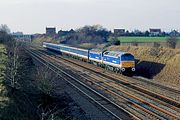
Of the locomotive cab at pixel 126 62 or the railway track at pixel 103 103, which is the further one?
the locomotive cab at pixel 126 62

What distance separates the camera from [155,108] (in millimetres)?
26750

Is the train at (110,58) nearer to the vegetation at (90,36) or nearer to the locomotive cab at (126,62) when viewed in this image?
the locomotive cab at (126,62)

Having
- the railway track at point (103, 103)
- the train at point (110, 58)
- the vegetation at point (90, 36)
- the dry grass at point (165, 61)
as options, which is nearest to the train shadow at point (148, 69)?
the dry grass at point (165, 61)

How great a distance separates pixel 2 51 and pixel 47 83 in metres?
8.55

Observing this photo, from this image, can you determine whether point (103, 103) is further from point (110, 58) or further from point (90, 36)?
point (90, 36)

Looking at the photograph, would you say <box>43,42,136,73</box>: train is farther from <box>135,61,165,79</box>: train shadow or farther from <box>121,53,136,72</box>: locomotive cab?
<box>135,61,165,79</box>: train shadow

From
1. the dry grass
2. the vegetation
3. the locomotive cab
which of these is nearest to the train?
the locomotive cab

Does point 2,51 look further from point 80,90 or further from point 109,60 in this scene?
point 109,60

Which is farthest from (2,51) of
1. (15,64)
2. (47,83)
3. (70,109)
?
(70,109)

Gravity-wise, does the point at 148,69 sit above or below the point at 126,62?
below

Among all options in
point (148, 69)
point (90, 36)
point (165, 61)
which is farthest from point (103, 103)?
point (90, 36)

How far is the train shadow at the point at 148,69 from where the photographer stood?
148 ft

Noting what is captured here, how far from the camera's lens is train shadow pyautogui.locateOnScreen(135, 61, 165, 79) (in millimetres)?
45216

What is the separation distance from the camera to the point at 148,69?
47.4 metres
